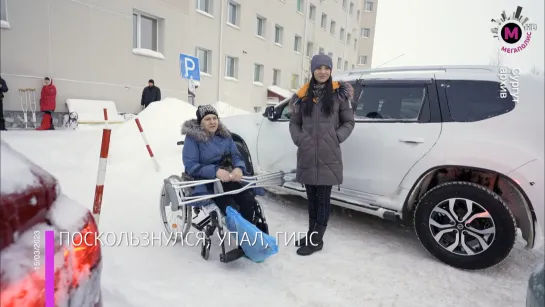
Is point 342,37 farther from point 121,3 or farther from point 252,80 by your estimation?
point 121,3

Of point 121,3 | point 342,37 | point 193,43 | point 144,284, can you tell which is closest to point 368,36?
point 342,37

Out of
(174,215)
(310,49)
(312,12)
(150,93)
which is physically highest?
(312,12)

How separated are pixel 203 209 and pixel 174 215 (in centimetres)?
65

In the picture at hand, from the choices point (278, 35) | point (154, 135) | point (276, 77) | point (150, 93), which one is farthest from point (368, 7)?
point (154, 135)

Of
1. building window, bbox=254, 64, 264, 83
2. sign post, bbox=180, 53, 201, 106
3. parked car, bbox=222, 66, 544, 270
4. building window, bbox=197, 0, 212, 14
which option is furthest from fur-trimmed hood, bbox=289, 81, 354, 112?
building window, bbox=254, 64, 264, 83

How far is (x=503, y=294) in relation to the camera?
2703mm

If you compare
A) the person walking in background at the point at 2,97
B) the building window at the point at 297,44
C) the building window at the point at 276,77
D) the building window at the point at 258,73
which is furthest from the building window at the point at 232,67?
the person walking in background at the point at 2,97

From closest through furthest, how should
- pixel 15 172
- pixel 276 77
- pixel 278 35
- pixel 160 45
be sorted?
pixel 15 172 → pixel 160 45 → pixel 278 35 → pixel 276 77

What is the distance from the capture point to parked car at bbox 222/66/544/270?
2711 mm

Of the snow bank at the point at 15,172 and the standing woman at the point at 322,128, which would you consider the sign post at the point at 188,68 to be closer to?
the standing woman at the point at 322,128

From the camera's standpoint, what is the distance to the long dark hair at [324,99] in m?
3.09

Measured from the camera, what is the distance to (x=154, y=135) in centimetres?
671

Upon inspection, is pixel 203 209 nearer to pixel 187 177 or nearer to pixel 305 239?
pixel 187 177

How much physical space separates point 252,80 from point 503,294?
17.1m
